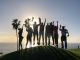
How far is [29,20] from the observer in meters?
40.2

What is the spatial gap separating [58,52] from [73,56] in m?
1.99

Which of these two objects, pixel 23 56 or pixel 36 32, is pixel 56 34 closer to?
pixel 36 32

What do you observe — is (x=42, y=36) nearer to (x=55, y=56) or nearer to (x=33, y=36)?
(x=33, y=36)

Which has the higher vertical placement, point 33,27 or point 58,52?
point 33,27

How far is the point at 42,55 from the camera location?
30.6 metres

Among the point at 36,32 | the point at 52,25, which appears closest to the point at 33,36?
the point at 36,32

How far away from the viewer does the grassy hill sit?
30.0 metres

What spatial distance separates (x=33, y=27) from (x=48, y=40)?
11.9 ft

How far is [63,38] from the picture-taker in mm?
41312

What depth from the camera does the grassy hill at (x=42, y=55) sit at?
29969mm

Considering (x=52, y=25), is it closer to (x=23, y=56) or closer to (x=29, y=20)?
(x=29, y=20)

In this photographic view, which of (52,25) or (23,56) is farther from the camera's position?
(52,25)

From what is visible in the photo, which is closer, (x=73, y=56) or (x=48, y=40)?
(x=73, y=56)

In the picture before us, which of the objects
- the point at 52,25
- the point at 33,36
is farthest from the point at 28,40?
the point at 52,25
